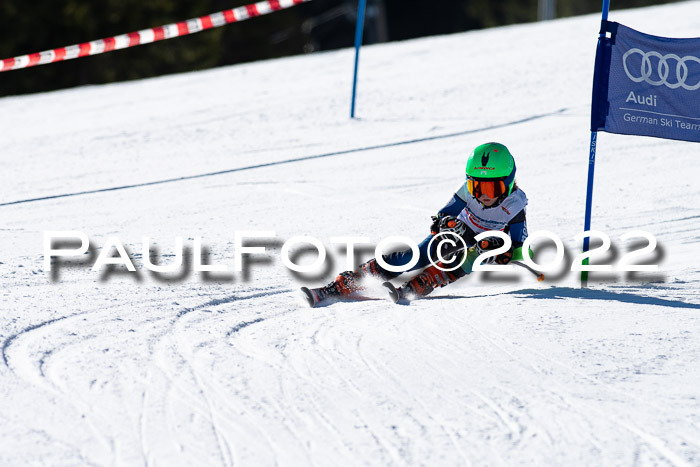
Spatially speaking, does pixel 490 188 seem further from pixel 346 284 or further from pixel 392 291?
pixel 346 284

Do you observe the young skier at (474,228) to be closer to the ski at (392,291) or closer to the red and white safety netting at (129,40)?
the ski at (392,291)

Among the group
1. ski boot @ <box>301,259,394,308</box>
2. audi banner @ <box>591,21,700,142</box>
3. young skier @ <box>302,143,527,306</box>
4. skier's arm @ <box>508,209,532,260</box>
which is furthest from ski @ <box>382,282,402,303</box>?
audi banner @ <box>591,21,700,142</box>

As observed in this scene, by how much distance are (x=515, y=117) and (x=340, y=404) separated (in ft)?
27.0

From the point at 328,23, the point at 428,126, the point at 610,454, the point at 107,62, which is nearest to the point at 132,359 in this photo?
the point at 610,454

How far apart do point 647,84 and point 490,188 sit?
1246 mm

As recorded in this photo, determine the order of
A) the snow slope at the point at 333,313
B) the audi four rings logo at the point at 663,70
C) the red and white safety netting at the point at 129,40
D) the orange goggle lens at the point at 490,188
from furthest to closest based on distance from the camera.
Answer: the red and white safety netting at the point at 129,40 < the orange goggle lens at the point at 490,188 < the audi four rings logo at the point at 663,70 < the snow slope at the point at 333,313

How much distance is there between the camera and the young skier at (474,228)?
6289mm

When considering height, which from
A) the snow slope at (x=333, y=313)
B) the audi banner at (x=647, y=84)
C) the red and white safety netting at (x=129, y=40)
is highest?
the red and white safety netting at (x=129, y=40)

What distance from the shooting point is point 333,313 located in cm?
594

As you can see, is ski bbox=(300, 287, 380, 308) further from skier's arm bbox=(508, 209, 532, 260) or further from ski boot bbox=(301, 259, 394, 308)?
skier's arm bbox=(508, 209, 532, 260)

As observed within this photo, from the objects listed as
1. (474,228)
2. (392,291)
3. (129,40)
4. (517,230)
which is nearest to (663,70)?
(517,230)

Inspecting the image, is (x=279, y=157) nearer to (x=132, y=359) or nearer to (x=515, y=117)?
(x=515, y=117)

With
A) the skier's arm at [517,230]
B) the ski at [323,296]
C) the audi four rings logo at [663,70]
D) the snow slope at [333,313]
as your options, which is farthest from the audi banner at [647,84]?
the ski at [323,296]

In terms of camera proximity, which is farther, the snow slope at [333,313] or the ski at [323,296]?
the ski at [323,296]
